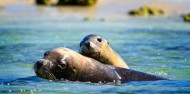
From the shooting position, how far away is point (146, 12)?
36.2m

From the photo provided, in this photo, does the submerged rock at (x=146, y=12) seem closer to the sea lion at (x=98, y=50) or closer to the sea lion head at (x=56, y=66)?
the sea lion at (x=98, y=50)

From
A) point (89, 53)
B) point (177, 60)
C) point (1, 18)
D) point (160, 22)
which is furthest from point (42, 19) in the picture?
point (89, 53)

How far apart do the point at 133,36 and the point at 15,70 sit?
10533mm

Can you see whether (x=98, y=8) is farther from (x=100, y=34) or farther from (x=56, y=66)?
(x=56, y=66)

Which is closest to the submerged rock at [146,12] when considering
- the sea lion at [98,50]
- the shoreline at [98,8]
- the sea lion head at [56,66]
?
the shoreline at [98,8]

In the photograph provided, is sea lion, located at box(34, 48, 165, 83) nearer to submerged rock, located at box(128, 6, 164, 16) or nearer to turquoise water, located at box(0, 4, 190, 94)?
turquoise water, located at box(0, 4, 190, 94)

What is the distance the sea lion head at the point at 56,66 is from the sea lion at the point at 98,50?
0.98 m

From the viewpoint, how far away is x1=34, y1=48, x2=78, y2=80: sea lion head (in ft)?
32.0

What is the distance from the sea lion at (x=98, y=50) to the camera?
36.0 feet

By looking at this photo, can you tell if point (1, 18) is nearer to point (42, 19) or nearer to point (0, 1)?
point (42, 19)

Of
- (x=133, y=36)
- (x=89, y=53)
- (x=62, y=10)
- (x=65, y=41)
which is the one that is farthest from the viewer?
(x=62, y=10)

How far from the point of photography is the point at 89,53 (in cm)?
1097

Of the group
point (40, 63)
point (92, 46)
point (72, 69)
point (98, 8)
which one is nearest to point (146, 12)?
point (98, 8)

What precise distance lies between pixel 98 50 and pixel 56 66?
152 cm
